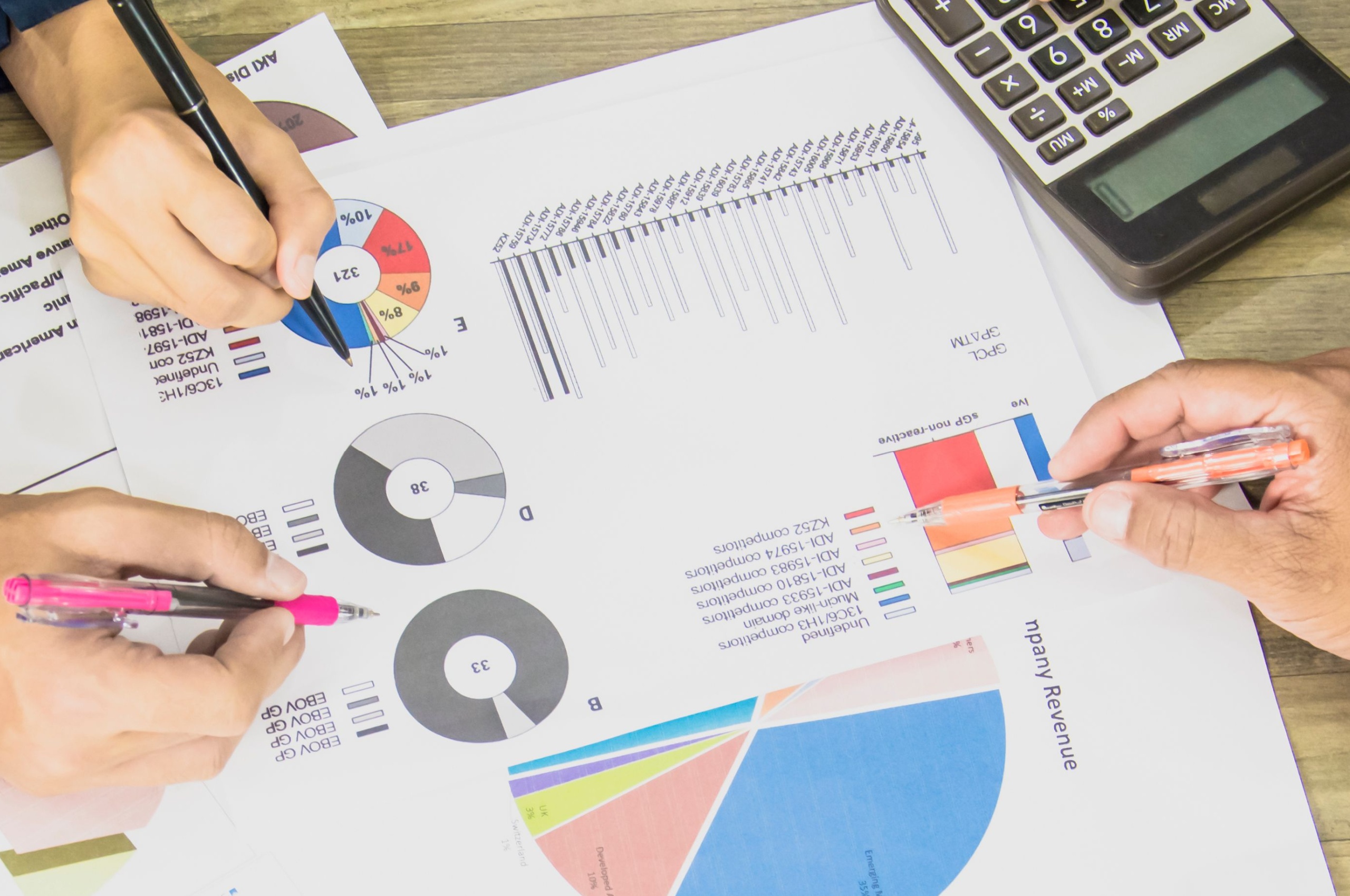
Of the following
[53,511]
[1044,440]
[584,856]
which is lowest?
[584,856]

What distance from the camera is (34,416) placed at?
511mm

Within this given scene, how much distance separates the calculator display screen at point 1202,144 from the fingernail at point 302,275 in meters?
0.40

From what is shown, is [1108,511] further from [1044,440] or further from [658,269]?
[658,269]

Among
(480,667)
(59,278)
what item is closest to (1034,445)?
(480,667)

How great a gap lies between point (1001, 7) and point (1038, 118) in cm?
7

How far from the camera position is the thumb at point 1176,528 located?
447mm

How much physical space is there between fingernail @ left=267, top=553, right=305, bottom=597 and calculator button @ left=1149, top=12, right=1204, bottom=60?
53 centimetres

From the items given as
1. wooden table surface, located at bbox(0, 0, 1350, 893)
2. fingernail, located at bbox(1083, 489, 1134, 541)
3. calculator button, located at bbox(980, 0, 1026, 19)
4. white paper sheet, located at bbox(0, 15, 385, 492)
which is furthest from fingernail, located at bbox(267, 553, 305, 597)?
calculator button, located at bbox(980, 0, 1026, 19)

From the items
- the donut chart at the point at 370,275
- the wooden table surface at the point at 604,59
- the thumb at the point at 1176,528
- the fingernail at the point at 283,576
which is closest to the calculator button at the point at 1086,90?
the wooden table surface at the point at 604,59

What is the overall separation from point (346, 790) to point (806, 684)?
0.77ft

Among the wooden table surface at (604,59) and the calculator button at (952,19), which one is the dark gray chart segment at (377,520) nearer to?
the wooden table surface at (604,59)

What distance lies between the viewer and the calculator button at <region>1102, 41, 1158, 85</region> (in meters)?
0.54

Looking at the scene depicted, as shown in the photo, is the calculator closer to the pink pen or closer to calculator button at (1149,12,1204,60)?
calculator button at (1149,12,1204,60)

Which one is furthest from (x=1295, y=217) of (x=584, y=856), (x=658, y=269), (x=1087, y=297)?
(x=584, y=856)
